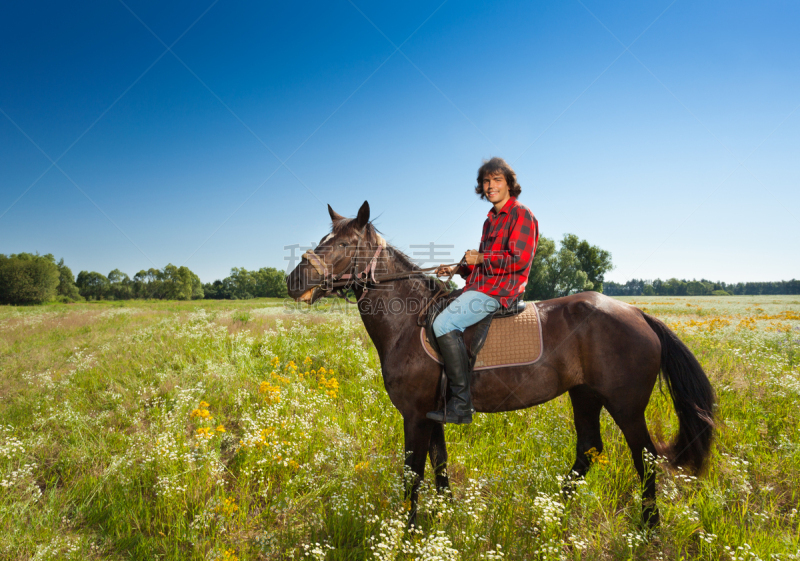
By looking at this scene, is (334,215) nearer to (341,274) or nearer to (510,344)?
(341,274)

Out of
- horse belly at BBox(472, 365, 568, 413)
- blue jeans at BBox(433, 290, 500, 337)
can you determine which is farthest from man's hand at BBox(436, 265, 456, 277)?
horse belly at BBox(472, 365, 568, 413)

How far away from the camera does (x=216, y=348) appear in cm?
841

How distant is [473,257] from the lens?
10.7 ft

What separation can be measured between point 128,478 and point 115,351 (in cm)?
733

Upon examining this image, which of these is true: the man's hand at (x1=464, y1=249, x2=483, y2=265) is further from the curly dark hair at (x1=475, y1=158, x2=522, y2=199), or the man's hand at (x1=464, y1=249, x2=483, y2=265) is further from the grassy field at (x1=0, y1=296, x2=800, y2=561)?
the grassy field at (x1=0, y1=296, x2=800, y2=561)

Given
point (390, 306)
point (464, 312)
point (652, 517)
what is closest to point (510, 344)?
point (464, 312)

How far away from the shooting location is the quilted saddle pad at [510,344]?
3.18 m

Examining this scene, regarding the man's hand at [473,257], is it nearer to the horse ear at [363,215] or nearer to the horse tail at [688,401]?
the horse ear at [363,215]

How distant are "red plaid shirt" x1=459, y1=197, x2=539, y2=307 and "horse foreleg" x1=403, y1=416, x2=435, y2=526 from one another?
1456mm

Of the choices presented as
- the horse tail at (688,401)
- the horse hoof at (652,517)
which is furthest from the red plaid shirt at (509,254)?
the horse hoof at (652,517)

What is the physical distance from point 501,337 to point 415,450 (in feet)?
4.66

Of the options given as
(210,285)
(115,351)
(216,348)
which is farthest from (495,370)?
(210,285)

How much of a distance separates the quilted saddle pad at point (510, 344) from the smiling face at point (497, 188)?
1.24 metres

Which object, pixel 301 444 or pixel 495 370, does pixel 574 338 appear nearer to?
pixel 495 370
